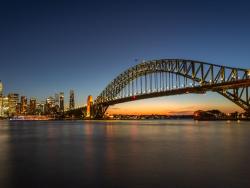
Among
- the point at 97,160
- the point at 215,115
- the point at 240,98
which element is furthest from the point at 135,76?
the point at 97,160

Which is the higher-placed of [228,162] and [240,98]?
[240,98]

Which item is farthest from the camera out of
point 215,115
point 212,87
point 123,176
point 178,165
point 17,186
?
point 215,115

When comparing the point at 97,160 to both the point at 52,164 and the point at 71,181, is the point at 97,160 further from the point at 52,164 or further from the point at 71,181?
the point at 71,181

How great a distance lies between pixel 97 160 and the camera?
1567 cm

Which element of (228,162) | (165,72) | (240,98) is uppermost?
(165,72)

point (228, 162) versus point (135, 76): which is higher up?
point (135, 76)

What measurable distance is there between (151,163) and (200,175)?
324cm

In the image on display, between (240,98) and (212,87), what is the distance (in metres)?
8.12

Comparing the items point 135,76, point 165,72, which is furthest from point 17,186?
point 135,76

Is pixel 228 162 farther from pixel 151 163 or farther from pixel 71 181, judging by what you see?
pixel 71 181

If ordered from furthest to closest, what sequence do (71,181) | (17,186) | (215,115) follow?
(215,115) < (71,181) < (17,186)

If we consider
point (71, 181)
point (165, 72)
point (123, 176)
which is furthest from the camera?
point (165, 72)

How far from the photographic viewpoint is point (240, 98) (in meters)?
57.0

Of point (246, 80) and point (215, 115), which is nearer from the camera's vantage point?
point (246, 80)
